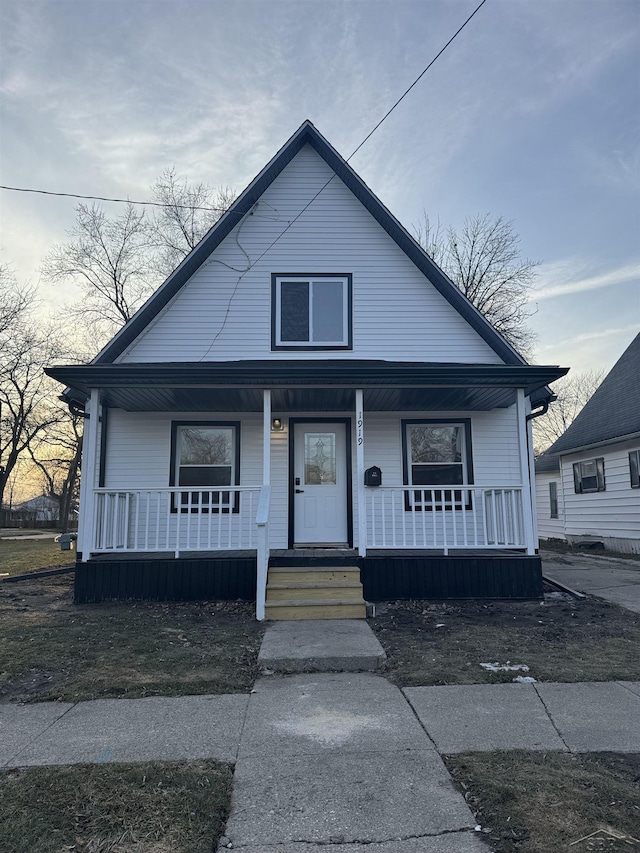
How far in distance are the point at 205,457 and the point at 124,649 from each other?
4.68m

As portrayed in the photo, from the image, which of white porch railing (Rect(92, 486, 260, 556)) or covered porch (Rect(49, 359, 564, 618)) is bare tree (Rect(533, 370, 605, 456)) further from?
white porch railing (Rect(92, 486, 260, 556))

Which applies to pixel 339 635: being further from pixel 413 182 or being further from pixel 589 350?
pixel 589 350

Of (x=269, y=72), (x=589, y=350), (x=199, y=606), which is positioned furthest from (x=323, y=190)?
(x=589, y=350)

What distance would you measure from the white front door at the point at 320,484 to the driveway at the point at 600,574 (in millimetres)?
4273

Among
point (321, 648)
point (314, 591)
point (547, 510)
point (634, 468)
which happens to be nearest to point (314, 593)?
point (314, 591)

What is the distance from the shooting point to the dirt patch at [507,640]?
16.3 ft

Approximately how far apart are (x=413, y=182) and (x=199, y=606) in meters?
9.75

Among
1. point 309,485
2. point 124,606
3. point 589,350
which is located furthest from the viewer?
point 589,350

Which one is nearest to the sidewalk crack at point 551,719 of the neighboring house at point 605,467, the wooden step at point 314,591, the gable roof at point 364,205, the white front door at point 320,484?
the wooden step at point 314,591

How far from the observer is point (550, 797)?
2803 millimetres

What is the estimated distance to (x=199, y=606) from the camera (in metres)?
7.94

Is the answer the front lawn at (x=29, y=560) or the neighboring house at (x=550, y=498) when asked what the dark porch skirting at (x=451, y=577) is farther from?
the neighboring house at (x=550, y=498)

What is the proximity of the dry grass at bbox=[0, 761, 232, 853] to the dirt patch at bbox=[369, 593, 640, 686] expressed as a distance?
2.29 meters

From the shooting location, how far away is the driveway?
28.7ft
